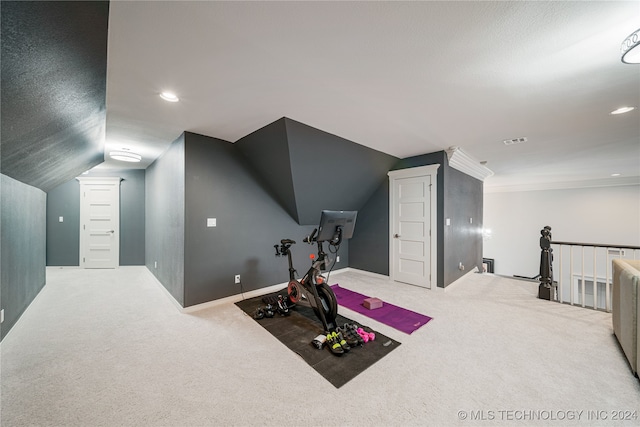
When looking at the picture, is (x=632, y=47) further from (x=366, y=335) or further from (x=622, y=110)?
(x=366, y=335)

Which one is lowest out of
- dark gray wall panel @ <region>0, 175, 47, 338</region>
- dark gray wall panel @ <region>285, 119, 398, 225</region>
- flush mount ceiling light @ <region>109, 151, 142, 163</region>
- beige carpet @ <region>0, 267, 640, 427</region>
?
beige carpet @ <region>0, 267, 640, 427</region>

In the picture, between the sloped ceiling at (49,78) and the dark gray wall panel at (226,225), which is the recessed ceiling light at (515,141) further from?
the sloped ceiling at (49,78)

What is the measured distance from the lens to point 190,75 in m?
1.79

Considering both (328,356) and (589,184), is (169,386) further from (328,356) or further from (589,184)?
(589,184)

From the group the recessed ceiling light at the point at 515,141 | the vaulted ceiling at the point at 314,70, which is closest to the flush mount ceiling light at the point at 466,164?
the recessed ceiling light at the point at 515,141

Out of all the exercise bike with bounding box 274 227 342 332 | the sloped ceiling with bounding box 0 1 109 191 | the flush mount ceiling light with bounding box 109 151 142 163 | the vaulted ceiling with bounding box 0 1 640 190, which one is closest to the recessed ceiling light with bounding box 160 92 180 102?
the vaulted ceiling with bounding box 0 1 640 190

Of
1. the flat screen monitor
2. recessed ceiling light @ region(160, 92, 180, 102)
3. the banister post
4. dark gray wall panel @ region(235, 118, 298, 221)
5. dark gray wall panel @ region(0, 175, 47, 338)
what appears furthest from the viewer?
the banister post

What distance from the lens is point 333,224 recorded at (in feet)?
8.79

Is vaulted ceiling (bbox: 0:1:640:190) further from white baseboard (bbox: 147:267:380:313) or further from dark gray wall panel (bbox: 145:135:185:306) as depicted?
white baseboard (bbox: 147:267:380:313)

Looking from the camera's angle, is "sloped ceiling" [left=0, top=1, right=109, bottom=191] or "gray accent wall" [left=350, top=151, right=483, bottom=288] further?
"gray accent wall" [left=350, top=151, right=483, bottom=288]

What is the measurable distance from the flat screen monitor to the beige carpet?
43.8 inches

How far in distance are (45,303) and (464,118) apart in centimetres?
614

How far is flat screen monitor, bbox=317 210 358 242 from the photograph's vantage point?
2.61m

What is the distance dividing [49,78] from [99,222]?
5202 millimetres
